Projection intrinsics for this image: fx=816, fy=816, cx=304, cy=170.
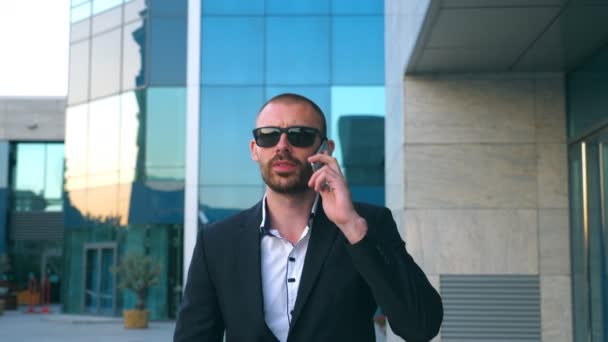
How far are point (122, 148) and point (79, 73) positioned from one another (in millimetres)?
3945

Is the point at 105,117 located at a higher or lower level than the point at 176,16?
lower

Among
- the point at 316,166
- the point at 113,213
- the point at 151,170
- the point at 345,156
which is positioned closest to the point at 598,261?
the point at 316,166

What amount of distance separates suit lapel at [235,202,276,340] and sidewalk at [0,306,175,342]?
17.1 metres

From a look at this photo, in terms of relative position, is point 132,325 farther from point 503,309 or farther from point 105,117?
point 503,309

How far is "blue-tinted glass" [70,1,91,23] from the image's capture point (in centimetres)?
2933

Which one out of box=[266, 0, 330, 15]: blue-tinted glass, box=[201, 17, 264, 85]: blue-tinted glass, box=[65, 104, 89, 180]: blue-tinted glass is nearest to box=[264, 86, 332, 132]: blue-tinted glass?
box=[201, 17, 264, 85]: blue-tinted glass

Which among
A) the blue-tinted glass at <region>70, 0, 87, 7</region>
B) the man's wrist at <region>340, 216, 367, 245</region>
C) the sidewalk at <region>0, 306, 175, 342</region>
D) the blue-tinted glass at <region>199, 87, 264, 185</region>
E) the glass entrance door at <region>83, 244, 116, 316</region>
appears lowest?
the sidewalk at <region>0, 306, 175, 342</region>

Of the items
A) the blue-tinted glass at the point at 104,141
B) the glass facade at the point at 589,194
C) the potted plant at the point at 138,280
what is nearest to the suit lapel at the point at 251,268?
the glass facade at the point at 589,194

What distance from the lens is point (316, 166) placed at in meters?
2.61

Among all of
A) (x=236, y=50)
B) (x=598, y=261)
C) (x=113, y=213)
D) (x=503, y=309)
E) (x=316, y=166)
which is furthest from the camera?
(x=113, y=213)

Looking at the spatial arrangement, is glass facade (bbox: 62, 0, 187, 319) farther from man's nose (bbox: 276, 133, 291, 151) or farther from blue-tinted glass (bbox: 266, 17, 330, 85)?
man's nose (bbox: 276, 133, 291, 151)

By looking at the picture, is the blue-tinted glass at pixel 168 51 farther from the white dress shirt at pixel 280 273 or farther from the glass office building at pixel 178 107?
the white dress shirt at pixel 280 273

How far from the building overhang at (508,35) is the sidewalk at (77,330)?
1261 centimetres

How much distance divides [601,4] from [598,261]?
119 inches
